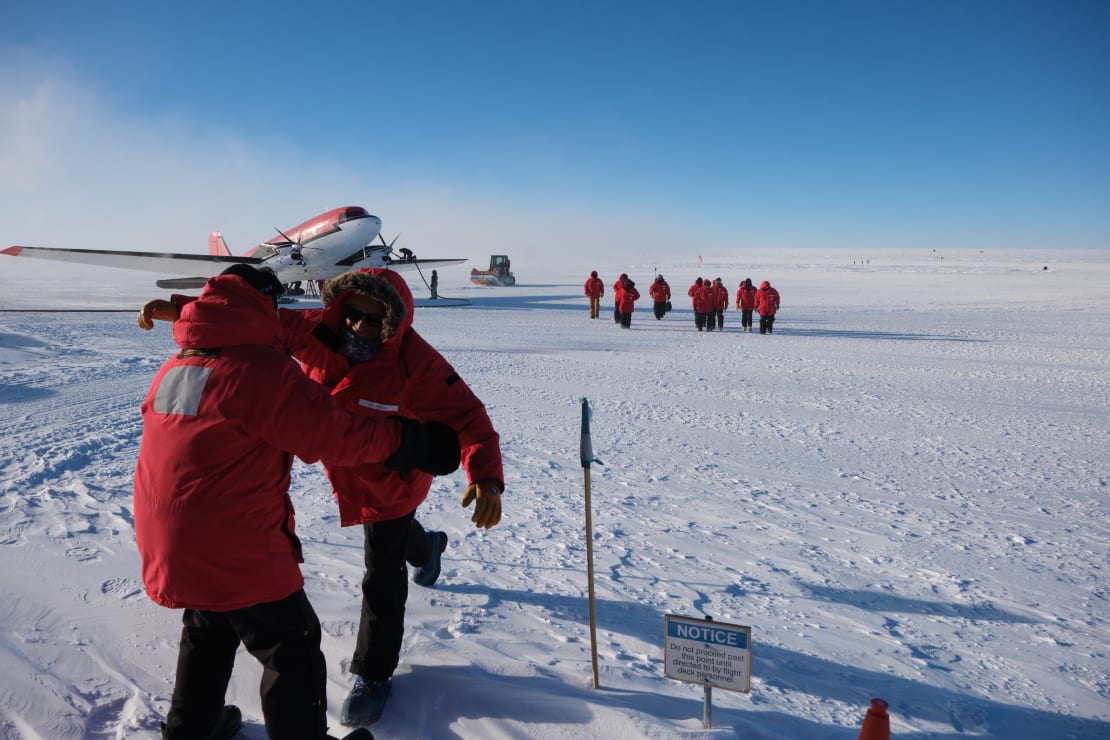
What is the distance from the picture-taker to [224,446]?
1743mm

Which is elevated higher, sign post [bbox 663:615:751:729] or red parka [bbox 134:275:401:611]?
red parka [bbox 134:275:401:611]

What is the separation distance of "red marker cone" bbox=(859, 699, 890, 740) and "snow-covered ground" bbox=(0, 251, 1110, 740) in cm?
46

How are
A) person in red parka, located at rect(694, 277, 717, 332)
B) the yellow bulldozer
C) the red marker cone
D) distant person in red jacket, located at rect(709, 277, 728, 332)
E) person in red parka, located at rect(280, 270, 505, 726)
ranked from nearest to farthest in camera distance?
the red marker cone
person in red parka, located at rect(280, 270, 505, 726)
person in red parka, located at rect(694, 277, 717, 332)
distant person in red jacket, located at rect(709, 277, 728, 332)
the yellow bulldozer

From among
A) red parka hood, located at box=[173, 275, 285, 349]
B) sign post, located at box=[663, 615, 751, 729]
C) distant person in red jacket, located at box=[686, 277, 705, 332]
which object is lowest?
sign post, located at box=[663, 615, 751, 729]

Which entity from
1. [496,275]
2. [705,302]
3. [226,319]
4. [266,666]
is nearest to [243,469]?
[226,319]

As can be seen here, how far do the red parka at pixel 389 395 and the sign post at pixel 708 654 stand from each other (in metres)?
0.92

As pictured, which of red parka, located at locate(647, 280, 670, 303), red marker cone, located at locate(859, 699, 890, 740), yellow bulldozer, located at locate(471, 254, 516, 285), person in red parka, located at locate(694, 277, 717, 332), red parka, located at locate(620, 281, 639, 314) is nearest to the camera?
red marker cone, located at locate(859, 699, 890, 740)

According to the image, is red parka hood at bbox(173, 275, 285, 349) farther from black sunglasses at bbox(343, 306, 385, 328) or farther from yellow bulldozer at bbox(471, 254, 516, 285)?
yellow bulldozer at bbox(471, 254, 516, 285)

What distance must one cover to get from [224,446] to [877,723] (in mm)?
2131

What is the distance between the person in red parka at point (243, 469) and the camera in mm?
1735

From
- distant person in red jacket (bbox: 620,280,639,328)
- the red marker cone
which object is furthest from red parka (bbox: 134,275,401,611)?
distant person in red jacket (bbox: 620,280,639,328)

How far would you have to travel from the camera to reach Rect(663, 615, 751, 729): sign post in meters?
2.09

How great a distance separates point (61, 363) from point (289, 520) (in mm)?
9984

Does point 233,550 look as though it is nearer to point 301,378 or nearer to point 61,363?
point 301,378
